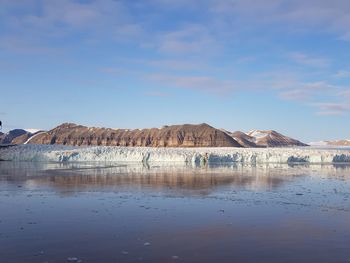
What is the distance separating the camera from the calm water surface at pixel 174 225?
7027 mm

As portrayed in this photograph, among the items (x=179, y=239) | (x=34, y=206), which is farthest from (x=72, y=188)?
(x=179, y=239)

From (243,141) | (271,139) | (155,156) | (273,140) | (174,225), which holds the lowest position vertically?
(174,225)

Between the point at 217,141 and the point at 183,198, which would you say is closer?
the point at 183,198

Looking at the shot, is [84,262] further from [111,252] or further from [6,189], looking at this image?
[6,189]

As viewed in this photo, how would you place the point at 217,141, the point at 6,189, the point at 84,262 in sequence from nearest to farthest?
the point at 84,262 < the point at 6,189 < the point at 217,141

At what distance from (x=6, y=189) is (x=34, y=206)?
16.1ft

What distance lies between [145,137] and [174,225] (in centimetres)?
9710

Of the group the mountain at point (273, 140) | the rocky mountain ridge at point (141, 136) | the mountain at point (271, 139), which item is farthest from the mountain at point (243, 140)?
the rocky mountain ridge at point (141, 136)

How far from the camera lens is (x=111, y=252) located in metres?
7.09

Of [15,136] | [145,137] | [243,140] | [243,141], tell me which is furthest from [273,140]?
[15,136]

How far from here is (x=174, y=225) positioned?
9.48 metres

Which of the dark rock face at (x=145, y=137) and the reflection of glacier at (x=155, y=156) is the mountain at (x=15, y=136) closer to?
the dark rock face at (x=145, y=137)

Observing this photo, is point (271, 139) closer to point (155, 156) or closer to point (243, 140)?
point (243, 140)

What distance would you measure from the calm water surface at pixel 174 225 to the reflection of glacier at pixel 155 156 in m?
28.4
